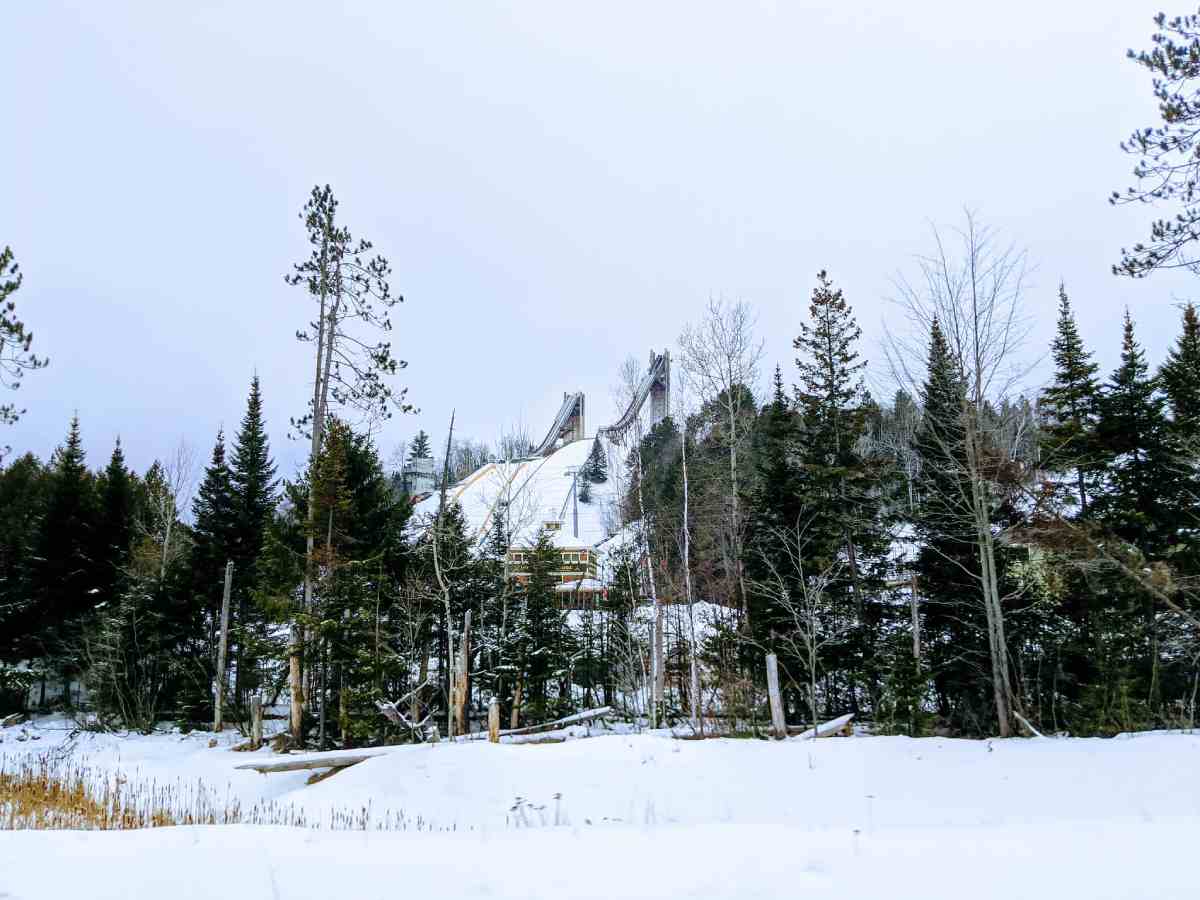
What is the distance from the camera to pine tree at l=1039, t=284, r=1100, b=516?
672 inches

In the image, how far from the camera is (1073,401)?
18422mm

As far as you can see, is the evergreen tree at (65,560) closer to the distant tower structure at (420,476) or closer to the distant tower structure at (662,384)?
the distant tower structure at (662,384)

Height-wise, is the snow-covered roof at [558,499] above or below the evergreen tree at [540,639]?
above

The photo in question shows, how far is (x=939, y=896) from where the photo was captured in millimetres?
4133

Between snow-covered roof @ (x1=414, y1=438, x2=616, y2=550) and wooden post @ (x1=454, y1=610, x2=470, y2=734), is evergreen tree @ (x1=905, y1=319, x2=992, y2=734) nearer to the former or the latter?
wooden post @ (x1=454, y1=610, x2=470, y2=734)

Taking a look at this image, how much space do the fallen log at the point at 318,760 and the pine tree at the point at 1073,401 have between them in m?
16.2

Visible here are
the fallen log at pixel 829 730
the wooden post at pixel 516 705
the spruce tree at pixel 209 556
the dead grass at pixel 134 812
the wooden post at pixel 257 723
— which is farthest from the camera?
the spruce tree at pixel 209 556

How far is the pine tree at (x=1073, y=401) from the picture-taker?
56.0 ft

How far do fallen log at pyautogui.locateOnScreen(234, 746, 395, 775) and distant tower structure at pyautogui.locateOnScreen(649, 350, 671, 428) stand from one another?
543 inches

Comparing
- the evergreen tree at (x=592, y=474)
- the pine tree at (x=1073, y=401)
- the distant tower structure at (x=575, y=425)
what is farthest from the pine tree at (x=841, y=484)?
the distant tower structure at (x=575, y=425)

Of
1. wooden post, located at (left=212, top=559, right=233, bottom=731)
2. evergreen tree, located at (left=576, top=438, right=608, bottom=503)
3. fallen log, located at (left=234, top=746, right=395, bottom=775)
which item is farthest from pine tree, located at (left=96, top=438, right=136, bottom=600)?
evergreen tree, located at (left=576, top=438, right=608, bottom=503)

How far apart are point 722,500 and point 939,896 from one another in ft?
57.5

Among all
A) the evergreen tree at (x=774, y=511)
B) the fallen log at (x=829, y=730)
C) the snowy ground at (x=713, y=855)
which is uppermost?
the evergreen tree at (x=774, y=511)

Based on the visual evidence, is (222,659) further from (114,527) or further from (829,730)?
(829,730)
